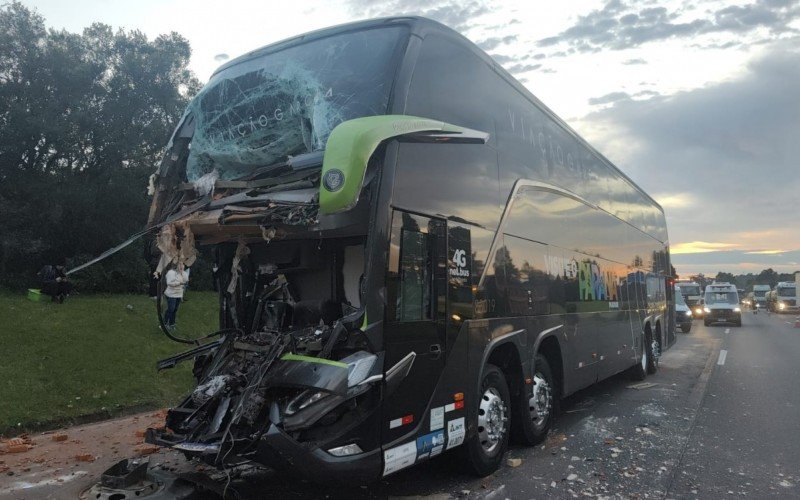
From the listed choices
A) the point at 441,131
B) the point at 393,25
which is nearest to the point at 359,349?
the point at 441,131

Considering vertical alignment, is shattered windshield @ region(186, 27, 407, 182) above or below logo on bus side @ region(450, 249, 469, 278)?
above

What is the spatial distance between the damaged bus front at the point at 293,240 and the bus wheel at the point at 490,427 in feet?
4.91

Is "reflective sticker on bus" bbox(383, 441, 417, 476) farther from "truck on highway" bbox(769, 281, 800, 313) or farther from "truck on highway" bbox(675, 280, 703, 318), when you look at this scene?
→ "truck on highway" bbox(769, 281, 800, 313)

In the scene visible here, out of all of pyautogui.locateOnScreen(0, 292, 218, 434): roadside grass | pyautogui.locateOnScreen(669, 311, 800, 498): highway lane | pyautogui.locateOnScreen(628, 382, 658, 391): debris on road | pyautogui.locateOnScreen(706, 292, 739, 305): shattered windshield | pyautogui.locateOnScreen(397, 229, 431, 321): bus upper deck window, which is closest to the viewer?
pyautogui.locateOnScreen(397, 229, 431, 321): bus upper deck window

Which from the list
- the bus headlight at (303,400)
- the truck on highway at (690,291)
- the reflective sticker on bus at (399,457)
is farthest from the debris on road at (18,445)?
the truck on highway at (690,291)

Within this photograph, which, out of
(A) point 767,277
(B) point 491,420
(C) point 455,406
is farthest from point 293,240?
(A) point 767,277

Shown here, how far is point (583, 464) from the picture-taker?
6.32 metres

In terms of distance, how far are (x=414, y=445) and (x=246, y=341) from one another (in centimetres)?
191

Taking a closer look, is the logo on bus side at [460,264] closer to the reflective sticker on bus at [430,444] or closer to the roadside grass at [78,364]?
the reflective sticker on bus at [430,444]

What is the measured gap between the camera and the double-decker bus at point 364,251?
4406mm

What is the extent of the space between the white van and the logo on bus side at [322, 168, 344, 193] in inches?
1282

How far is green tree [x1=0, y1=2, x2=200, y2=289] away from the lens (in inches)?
787

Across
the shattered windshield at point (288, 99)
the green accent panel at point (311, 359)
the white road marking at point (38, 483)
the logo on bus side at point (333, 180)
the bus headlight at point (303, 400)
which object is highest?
the shattered windshield at point (288, 99)

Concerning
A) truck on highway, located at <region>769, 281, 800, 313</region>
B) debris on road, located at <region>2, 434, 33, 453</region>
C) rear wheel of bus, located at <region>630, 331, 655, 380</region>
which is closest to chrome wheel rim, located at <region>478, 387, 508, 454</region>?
debris on road, located at <region>2, 434, 33, 453</region>
